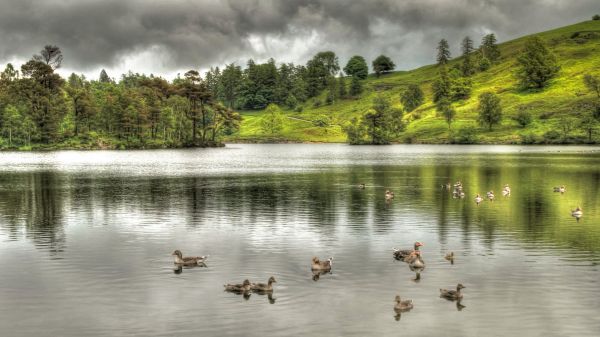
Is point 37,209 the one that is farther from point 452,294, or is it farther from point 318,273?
point 452,294

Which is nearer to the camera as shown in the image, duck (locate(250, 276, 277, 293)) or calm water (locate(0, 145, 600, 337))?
calm water (locate(0, 145, 600, 337))

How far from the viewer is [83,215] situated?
5297 cm

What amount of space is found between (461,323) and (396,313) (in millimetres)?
2806

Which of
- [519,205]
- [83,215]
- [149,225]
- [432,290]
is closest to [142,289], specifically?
[432,290]

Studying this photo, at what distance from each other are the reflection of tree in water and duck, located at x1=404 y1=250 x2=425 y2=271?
23247 millimetres

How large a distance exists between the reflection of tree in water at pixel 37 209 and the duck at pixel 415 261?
23.2 metres

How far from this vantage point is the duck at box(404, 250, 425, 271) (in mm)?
31691

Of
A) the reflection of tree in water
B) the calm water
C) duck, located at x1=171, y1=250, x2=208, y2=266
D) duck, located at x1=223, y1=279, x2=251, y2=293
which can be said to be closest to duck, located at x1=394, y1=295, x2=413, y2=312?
the calm water

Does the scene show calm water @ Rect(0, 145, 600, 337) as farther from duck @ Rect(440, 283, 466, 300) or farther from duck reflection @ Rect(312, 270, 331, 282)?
duck @ Rect(440, 283, 466, 300)

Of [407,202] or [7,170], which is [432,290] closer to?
[407,202]

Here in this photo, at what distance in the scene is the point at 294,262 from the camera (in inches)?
1314

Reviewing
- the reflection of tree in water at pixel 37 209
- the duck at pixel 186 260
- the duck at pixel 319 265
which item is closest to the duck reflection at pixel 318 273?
the duck at pixel 319 265

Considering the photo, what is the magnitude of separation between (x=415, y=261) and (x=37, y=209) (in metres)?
42.4

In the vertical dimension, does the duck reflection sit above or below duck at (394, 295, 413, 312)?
above
